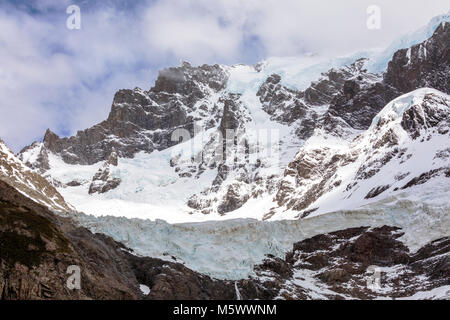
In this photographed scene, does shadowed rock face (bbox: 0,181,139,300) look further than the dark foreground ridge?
No

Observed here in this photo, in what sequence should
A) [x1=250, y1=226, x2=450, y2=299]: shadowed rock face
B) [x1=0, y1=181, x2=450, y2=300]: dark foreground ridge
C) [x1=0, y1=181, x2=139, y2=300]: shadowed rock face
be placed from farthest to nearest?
[x1=250, y1=226, x2=450, y2=299]: shadowed rock face, [x1=0, y1=181, x2=450, y2=300]: dark foreground ridge, [x1=0, y1=181, x2=139, y2=300]: shadowed rock face

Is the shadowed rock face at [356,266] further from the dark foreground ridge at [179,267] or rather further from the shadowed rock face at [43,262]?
the shadowed rock face at [43,262]

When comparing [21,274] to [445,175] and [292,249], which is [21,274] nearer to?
[292,249]

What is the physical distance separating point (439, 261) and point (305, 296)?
25.7 meters

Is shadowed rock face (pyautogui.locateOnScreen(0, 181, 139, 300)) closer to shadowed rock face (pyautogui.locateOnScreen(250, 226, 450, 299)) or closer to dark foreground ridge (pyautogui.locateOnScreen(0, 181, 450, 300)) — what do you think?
dark foreground ridge (pyautogui.locateOnScreen(0, 181, 450, 300))

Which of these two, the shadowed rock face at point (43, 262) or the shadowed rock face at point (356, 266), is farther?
the shadowed rock face at point (356, 266)

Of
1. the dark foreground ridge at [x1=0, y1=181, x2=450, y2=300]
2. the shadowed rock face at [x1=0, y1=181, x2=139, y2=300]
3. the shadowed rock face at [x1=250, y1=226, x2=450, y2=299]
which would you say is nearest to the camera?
Answer: the shadowed rock face at [x1=0, y1=181, x2=139, y2=300]

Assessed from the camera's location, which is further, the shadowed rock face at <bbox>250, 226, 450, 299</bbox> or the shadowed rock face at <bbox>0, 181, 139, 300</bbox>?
the shadowed rock face at <bbox>250, 226, 450, 299</bbox>

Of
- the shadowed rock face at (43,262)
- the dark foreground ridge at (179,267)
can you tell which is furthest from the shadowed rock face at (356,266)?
the shadowed rock face at (43,262)

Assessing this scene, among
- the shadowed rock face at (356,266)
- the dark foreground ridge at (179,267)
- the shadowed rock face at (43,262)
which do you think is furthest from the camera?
the shadowed rock face at (356,266)

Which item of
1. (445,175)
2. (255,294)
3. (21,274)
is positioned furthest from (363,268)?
(21,274)

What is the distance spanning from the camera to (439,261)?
112 m

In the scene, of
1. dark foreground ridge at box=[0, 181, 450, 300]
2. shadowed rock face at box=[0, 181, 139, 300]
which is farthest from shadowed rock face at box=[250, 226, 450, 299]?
shadowed rock face at box=[0, 181, 139, 300]

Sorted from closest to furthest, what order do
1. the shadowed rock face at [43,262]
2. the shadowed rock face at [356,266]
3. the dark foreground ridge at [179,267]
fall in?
the shadowed rock face at [43,262] → the dark foreground ridge at [179,267] → the shadowed rock face at [356,266]
